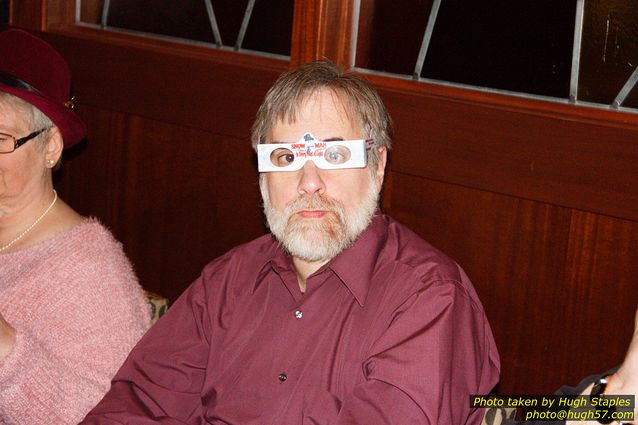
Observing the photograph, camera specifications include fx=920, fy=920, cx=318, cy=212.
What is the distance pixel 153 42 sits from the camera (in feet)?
12.7

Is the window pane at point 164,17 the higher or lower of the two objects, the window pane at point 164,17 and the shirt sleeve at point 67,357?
the higher

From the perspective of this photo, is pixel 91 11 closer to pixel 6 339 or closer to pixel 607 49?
pixel 6 339

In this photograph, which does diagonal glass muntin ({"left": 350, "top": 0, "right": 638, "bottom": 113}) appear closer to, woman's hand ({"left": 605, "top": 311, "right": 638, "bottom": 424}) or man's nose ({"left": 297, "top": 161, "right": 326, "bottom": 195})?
man's nose ({"left": 297, "top": 161, "right": 326, "bottom": 195})

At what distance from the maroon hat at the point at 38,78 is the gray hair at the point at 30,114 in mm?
16

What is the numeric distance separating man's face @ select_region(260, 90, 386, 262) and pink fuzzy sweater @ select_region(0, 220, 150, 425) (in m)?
0.52

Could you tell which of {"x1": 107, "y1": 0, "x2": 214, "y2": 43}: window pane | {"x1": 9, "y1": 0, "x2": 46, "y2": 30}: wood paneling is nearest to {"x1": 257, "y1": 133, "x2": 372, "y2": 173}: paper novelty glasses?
{"x1": 107, "y1": 0, "x2": 214, "y2": 43}: window pane

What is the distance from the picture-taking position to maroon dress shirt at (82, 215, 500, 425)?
2.15 m

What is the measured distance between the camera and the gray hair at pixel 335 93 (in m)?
2.52

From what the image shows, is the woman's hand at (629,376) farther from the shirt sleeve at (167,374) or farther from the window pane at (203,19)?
the window pane at (203,19)

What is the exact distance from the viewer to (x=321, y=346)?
2352 millimetres

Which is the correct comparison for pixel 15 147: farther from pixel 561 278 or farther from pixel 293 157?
pixel 561 278

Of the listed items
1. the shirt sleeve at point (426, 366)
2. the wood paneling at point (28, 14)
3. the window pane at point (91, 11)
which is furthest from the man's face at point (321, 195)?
the wood paneling at point (28, 14)

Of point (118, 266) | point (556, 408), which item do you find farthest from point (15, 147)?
point (556, 408)

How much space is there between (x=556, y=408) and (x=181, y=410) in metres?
1.10
